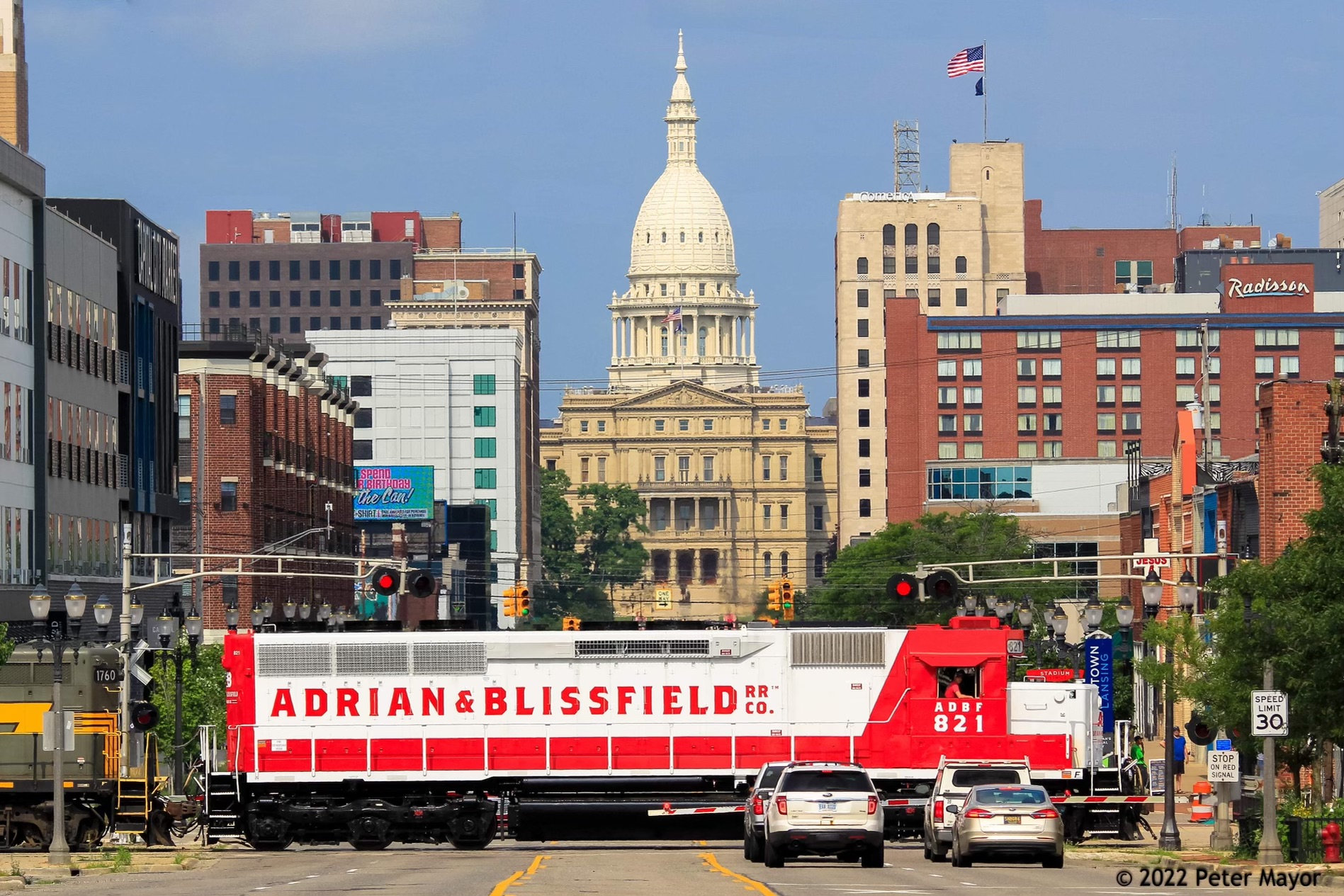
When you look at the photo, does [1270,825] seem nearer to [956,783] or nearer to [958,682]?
[956,783]

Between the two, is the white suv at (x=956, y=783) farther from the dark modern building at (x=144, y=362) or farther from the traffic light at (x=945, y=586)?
the dark modern building at (x=144, y=362)

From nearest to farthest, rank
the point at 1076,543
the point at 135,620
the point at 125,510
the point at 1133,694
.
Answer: the point at 135,620 → the point at 125,510 → the point at 1133,694 → the point at 1076,543

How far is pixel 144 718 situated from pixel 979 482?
13964 centimetres

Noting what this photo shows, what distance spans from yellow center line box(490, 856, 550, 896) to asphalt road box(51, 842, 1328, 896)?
1.8 inches

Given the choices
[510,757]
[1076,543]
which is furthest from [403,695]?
[1076,543]

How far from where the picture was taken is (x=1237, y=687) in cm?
4800

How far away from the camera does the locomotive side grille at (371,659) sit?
46750 mm

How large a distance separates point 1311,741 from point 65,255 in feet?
163

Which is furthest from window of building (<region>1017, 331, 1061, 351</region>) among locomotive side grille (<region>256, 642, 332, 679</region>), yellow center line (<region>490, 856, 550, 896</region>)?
yellow center line (<region>490, 856, 550, 896</region>)

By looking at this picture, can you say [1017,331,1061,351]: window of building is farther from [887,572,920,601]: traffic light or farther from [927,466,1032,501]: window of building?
[887,572,920,601]: traffic light

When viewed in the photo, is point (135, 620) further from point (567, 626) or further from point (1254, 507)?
point (1254, 507)

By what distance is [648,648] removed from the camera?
46906 mm

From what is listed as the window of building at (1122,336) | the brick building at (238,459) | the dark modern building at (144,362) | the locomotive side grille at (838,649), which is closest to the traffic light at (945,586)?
the locomotive side grille at (838,649)

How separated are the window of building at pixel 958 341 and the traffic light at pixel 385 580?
14835 cm
